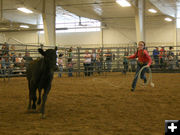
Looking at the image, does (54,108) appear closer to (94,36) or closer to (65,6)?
(65,6)

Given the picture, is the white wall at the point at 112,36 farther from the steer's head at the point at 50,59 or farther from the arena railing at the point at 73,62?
the steer's head at the point at 50,59

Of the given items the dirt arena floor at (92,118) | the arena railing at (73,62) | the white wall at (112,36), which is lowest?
the dirt arena floor at (92,118)

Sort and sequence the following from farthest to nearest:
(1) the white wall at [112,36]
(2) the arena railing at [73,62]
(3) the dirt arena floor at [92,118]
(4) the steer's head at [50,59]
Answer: (1) the white wall at [112,36] < (2) the arena railing at [73,62] < (4) the steer's head at [50,59] < (3) the dirt arena floor at [92,118]

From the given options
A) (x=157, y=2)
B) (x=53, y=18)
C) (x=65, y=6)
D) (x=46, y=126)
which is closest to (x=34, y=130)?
(x=46, y=126)

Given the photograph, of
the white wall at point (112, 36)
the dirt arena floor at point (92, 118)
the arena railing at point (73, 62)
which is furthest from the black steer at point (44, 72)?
the white wall at point (112, 36)

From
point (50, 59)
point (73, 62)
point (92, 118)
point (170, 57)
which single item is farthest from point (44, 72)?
point (170, 57)

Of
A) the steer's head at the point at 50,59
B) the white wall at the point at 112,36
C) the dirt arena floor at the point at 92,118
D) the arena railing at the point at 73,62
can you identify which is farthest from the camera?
the white wall at the point at 112,36

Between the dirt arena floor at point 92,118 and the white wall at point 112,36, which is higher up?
the white wall at point 112,36

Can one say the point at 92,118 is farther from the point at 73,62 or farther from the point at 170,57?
the point at 170,57

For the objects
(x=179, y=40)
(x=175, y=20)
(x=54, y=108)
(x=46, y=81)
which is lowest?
(x=54, y=108)

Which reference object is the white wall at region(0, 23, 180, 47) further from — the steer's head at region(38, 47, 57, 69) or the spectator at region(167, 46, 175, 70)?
the steer's head at region(38, 47, 57, 69)

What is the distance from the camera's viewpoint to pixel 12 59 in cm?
1362

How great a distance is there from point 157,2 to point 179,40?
371 inches

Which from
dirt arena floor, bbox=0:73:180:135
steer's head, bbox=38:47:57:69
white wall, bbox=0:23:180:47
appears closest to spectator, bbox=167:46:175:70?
white wall, bbox=0:23:180:47
